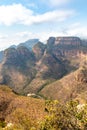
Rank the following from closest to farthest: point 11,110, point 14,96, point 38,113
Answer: point 38,113 < point 11,110 < point 14,96

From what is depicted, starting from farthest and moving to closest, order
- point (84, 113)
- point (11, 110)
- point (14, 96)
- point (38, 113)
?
1. point (14, 96)
2. point (11, 110)
3. point (38, 113)
4. point (84, 113)

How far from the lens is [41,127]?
6116 centimetres

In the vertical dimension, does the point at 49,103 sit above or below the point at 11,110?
above

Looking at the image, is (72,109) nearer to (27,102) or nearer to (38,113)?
(38,113)

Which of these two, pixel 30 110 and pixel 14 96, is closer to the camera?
pixel 30 110

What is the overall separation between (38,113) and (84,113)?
7988 centimetres

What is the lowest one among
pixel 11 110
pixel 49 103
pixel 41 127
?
pixel 11 110

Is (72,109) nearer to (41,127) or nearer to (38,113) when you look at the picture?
(41,127)

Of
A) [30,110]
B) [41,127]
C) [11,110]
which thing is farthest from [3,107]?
[41,127]

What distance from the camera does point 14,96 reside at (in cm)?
16650

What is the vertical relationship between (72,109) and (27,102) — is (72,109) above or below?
above

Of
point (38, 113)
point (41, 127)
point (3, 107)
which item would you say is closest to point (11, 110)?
point (3, 107)

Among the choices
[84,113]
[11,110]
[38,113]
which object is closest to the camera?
[84,113]

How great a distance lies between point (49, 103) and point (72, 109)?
461 cm
